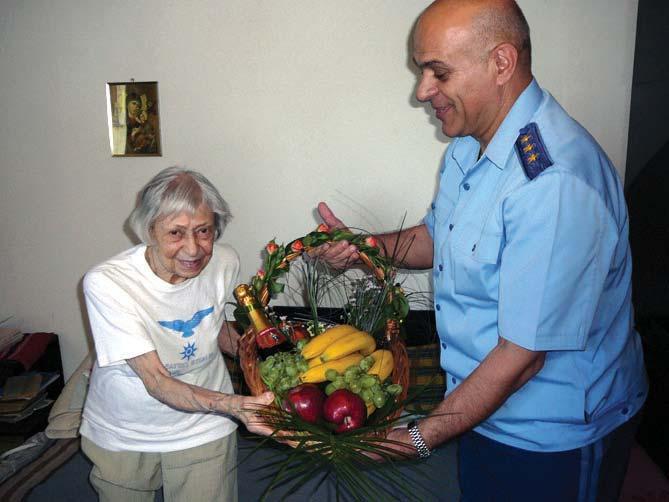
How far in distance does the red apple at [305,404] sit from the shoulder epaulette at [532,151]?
0.62 m

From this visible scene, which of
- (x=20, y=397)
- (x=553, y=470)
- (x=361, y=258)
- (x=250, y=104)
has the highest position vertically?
(x=250, y=104)

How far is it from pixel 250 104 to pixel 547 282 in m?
2.01

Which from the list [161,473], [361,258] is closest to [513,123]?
[361,258]

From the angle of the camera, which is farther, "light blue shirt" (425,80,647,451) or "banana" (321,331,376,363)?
"banana" (321,331,376,363)

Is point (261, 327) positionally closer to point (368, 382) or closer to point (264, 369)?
point (264, 369)

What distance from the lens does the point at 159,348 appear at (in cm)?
150

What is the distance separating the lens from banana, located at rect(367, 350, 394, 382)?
1.35m

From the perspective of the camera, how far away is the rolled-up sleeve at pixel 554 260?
103cm

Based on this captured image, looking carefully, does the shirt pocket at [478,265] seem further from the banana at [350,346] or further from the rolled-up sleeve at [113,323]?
the rolled-up sleeve at [113,323]

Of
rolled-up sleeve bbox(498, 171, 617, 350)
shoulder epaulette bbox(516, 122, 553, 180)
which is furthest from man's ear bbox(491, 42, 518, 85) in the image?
rolled-up sleeve bbox(498, 171, 617, 350)

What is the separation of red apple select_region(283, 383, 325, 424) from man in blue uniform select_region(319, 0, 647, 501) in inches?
6.8

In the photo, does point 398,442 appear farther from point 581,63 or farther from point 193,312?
point 581,63

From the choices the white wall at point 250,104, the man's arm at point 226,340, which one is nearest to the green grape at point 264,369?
the man's arm at point 226,340

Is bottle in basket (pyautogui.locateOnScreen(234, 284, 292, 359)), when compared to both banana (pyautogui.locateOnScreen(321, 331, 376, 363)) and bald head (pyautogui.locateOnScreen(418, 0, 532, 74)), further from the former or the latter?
bald head (pyautogui.locateOnScreen(418, 0, 532, 74))
